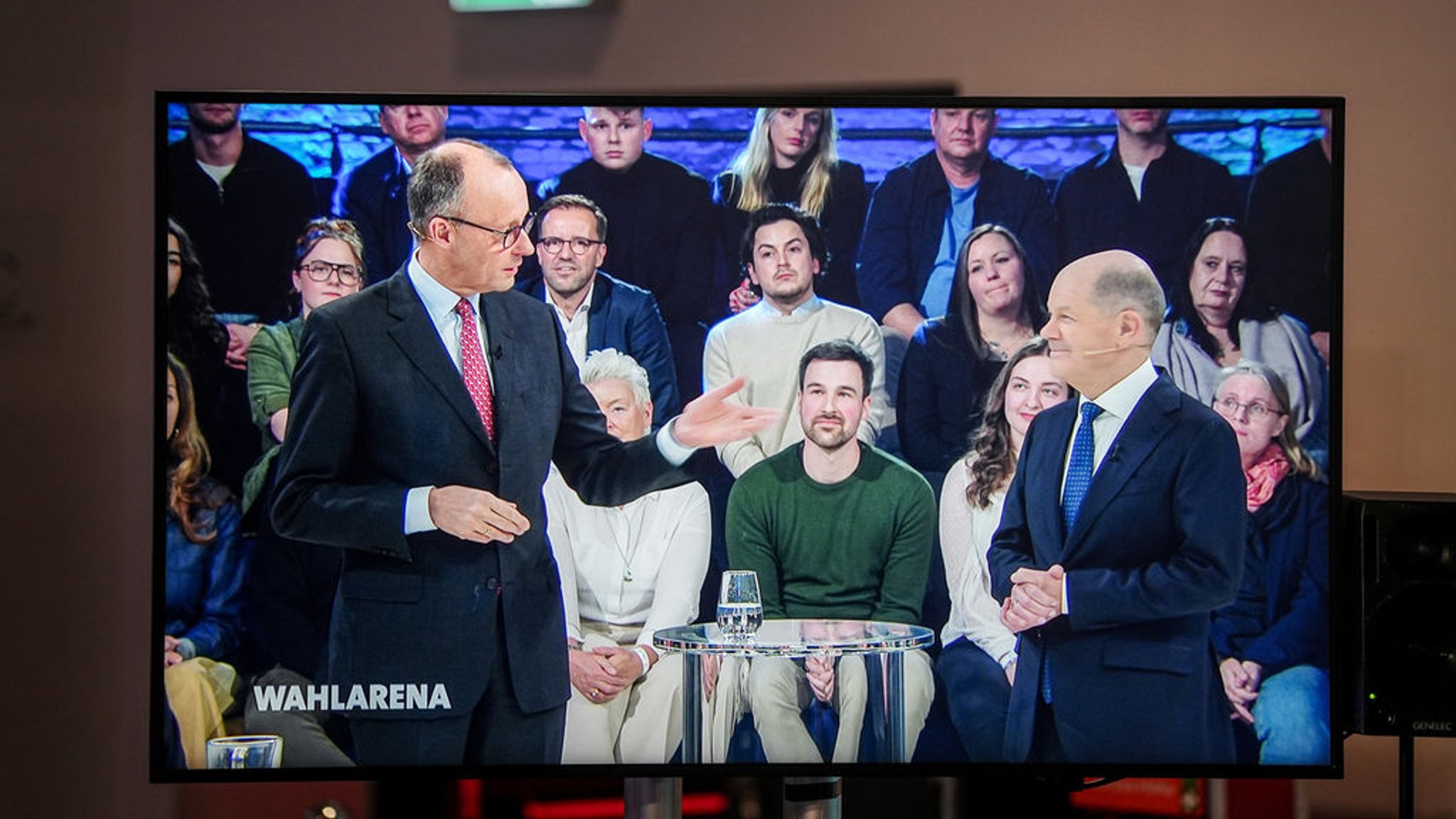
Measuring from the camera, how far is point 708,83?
9.23ft

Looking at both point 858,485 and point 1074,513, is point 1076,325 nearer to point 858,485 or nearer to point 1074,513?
point 1074,513

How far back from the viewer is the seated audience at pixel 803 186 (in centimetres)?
238

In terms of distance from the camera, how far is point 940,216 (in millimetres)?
2389

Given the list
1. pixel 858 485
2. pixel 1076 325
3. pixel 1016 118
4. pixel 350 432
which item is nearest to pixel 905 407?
pixel 858 485

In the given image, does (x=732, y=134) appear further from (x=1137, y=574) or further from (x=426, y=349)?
(x=1137, y=574)

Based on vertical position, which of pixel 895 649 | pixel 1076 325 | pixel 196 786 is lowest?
pixel 196 786

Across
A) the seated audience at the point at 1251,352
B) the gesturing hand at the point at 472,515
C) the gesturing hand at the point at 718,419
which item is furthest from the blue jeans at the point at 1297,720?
the gesturing hand at the point at 472,515

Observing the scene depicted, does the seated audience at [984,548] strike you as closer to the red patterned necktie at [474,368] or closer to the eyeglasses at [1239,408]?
the eyeglasses at [1239,408]

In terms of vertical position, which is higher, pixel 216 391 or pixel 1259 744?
pixel 216 391

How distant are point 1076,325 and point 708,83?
93 centimetres

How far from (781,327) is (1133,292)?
607 mm

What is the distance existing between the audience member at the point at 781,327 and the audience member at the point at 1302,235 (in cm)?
69

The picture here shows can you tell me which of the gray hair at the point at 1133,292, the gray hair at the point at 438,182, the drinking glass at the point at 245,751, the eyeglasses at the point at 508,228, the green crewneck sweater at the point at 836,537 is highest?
the gray hair at the point at 438,182

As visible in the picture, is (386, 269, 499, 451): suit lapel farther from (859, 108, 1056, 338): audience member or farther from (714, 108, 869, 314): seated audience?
(859, 108, 1056, 338): audience member
